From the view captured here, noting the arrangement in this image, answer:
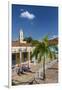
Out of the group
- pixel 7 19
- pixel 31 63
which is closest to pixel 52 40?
pixel 31 63

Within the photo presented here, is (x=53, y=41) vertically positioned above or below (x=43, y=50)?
above

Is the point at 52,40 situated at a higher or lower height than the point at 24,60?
higher

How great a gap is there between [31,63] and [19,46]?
0.23 meters

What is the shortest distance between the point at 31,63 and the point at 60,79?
0.39m

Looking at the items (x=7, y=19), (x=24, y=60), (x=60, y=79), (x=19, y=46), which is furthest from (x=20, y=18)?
(x=60, y=79)

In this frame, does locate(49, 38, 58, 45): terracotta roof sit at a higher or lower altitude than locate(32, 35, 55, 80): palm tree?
higher

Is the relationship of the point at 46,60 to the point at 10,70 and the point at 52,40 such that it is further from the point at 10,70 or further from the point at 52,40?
the point at 10,70

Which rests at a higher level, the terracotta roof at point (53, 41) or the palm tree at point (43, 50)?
the terracotta roof at point (53, 41)

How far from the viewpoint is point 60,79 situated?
2.54 m

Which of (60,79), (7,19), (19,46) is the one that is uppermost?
(7,19)

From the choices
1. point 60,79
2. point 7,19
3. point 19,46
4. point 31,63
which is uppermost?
point 7,19

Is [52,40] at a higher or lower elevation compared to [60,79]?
higher

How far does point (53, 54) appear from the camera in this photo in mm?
2516

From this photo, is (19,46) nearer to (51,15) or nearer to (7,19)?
(7,19)
